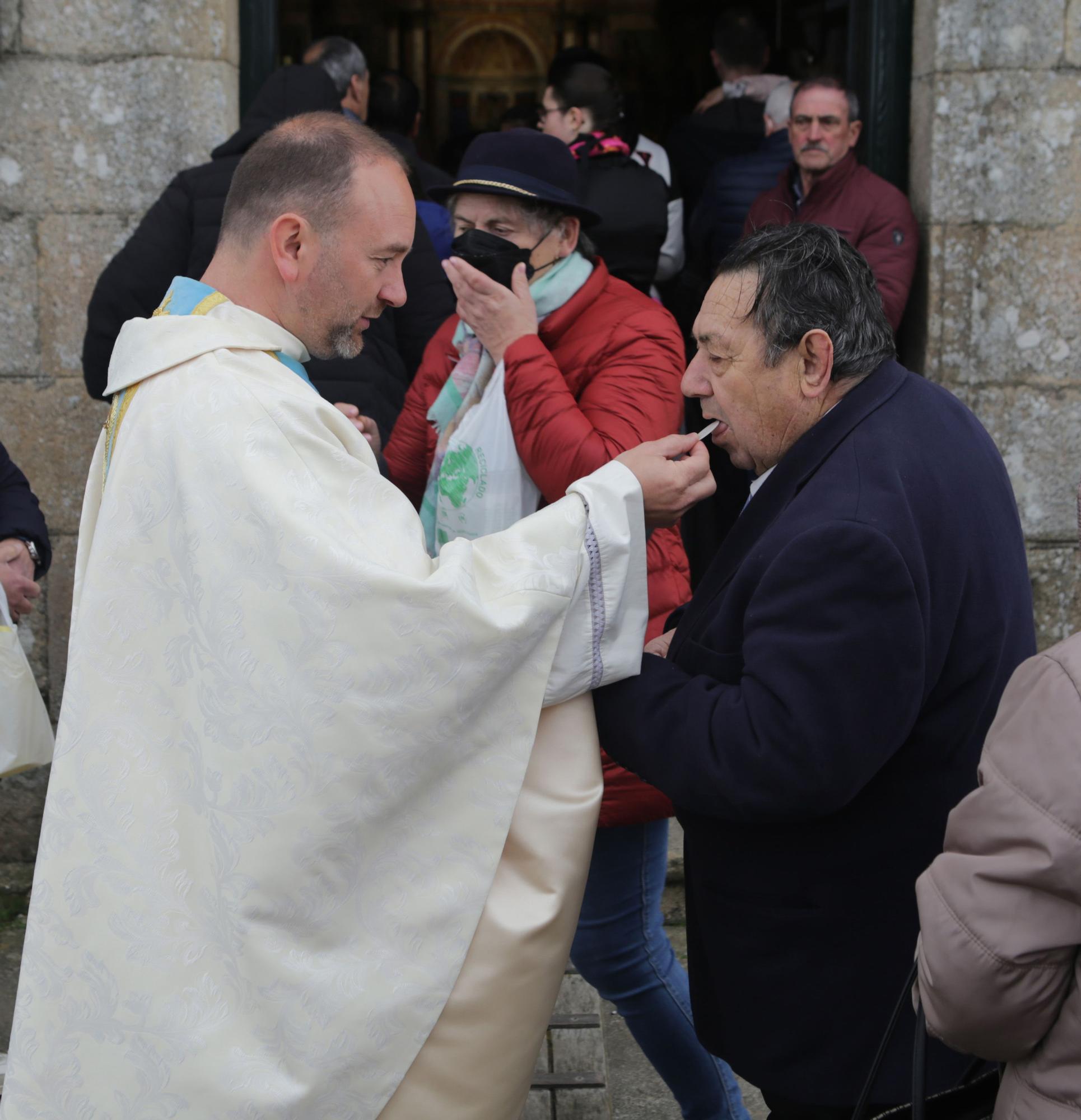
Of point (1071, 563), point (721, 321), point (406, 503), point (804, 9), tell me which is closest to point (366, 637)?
point (406, 503)

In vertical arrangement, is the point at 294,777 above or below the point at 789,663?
below

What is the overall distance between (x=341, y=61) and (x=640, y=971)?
2.97 meters

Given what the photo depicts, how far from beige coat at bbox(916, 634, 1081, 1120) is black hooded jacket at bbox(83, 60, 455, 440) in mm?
2298

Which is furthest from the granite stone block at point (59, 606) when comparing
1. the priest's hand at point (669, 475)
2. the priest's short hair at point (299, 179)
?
the priest's hand at point (669, 475)

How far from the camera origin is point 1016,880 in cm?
137

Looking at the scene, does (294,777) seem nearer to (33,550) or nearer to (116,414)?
(116,414)

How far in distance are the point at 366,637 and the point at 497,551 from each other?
0.24m

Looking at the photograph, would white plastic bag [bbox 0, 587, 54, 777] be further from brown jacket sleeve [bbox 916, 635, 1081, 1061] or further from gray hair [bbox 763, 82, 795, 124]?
gray hair [bbox 763, 82, 795, 124]

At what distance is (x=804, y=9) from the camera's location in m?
7.06

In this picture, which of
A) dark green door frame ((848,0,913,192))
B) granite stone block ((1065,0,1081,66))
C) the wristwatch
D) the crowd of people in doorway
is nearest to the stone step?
the crowd of people in doorway

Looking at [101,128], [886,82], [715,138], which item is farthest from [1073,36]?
[101,128]

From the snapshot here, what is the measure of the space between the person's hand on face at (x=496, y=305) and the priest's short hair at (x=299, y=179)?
470mm

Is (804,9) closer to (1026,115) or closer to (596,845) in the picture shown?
(1026,115)

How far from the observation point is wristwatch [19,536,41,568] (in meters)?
3.14
